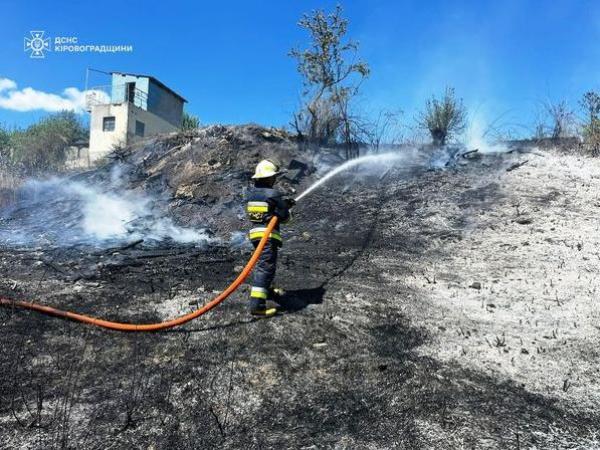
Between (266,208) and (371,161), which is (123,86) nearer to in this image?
(371,161)

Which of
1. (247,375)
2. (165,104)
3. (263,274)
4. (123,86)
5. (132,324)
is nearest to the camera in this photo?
(247,375)

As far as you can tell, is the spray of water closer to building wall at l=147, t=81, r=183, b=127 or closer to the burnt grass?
the burnt grass

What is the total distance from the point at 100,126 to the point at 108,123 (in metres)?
0.62

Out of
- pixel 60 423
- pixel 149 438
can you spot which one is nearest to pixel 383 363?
pixel 149 438

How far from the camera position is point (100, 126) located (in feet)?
99.4

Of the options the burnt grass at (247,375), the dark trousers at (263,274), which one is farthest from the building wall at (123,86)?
the dark trousers at (263,274)

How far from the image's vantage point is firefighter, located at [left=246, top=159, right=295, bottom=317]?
14.5 ft

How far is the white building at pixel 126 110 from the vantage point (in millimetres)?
29547

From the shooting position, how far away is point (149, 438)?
2664mm

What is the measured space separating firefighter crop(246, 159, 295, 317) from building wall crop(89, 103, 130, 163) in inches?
1051

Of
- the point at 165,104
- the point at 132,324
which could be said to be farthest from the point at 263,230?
the point at 165,104

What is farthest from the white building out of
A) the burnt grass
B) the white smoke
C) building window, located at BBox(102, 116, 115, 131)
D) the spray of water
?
the burnt grass

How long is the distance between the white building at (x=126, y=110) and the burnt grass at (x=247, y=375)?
83.4 ft

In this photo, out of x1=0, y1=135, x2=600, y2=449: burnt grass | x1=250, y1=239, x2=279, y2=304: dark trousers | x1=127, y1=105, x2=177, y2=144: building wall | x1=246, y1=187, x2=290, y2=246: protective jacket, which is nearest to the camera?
x1=0, y1=135, x2=600, y2=449: burnt grass
